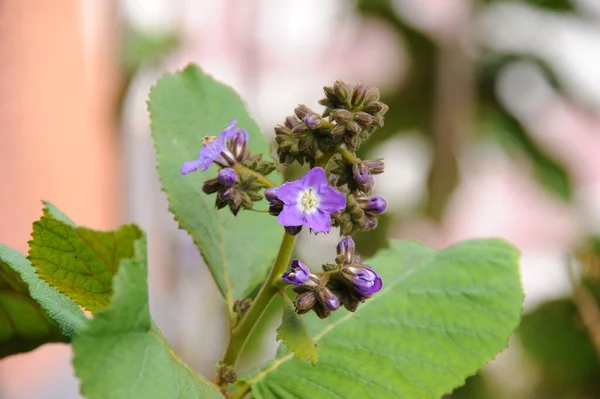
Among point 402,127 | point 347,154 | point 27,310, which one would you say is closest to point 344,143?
point 347,154

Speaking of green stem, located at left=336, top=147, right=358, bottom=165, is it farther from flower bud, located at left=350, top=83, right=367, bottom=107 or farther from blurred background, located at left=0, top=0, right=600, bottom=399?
blurred background, located at left=0, top=0, right=600, bottom=399

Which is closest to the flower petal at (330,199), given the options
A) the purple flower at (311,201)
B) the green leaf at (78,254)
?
the purple flower at (311,201)

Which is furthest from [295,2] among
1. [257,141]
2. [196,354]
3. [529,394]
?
[257,141]

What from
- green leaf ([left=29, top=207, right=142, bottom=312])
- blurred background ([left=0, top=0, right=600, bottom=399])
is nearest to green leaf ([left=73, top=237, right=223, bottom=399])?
green leaf ([left=29, top=207, right=142, bottom=312])

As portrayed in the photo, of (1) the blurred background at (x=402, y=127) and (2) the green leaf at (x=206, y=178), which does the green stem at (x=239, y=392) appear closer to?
(2) the green leaf at (x=206, y=178)

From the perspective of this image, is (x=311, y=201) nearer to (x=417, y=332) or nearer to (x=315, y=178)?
(x=315, y=178)

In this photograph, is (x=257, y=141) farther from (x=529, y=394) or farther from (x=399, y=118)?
(x=399, y=118)
